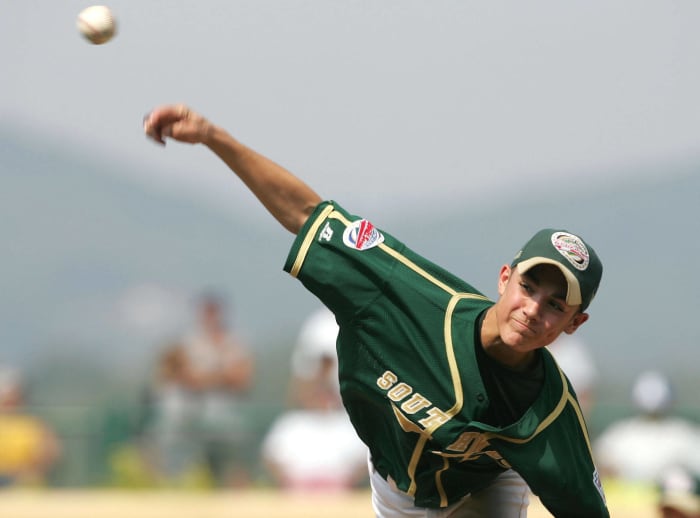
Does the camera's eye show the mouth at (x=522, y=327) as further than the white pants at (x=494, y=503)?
No

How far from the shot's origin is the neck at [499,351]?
5383 millimetres

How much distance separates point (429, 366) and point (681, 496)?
2.23 m

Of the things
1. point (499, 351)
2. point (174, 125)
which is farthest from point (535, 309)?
point (174, 125)

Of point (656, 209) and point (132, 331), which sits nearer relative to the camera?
point (132, 331)

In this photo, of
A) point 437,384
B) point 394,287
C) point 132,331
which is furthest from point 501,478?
point 132,331

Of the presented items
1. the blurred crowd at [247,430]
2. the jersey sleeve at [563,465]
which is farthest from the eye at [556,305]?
the blurred crowd at [247,430]

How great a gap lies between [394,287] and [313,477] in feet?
21.6

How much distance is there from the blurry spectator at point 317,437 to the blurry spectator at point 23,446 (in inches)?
85.7

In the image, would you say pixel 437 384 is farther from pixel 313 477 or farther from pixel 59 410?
pixel 59 410

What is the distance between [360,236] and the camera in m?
5.54

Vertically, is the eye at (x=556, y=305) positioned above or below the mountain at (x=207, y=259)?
above

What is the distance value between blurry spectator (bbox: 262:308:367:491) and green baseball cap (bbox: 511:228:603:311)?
664 cm

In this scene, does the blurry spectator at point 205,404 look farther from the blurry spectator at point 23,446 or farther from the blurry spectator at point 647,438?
the blurry spectator at point 647,438

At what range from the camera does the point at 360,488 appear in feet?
38.3
